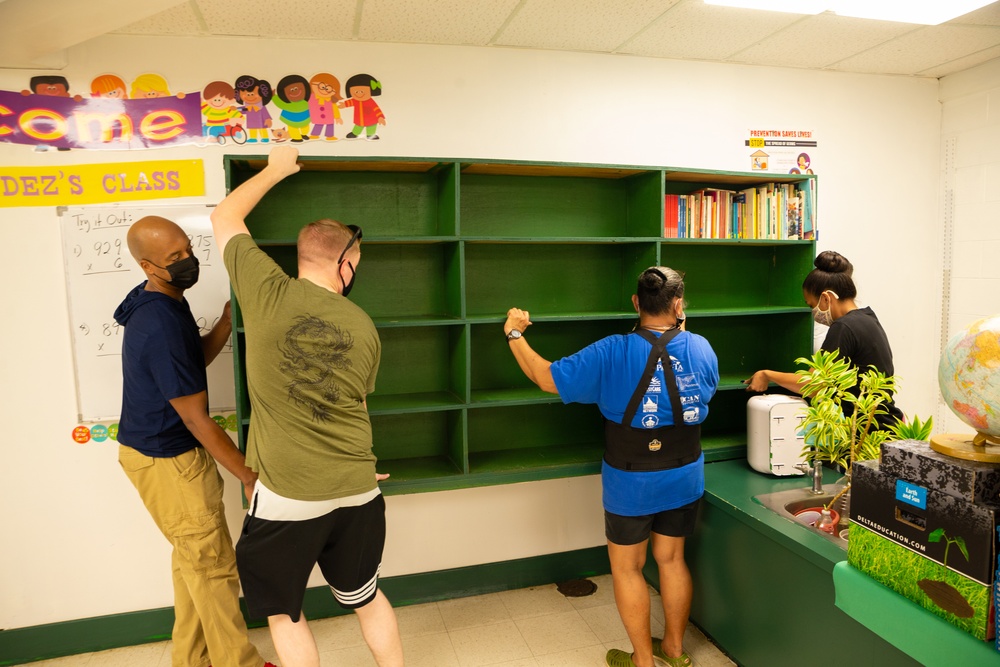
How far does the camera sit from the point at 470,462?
2941mm

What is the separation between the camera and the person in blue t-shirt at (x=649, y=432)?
240cm

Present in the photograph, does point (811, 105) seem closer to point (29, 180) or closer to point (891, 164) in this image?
point (891, 164)

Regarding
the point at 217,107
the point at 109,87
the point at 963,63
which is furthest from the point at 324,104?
the point at 963,63

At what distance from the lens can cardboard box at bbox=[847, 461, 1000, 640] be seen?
3.95ft

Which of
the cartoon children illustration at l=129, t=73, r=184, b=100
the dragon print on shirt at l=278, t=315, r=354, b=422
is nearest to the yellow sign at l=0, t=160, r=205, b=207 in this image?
the cartoon children illustration at l=129, t=73, r=184, b=100

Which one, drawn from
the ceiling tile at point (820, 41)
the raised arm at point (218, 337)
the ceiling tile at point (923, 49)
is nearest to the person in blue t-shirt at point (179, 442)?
the raised arm at point (218, 337)

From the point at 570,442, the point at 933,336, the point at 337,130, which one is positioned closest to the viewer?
the point at 337,130

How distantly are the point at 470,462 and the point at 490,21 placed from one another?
2.02 metres

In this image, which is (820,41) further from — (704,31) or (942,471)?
(942,471)

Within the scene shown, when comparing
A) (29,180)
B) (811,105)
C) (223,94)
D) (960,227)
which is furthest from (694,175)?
(29,180)

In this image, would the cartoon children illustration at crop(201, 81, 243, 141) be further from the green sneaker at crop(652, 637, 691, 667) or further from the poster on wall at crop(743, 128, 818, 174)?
the green sneaker at crop(652, 637, 691, 667)

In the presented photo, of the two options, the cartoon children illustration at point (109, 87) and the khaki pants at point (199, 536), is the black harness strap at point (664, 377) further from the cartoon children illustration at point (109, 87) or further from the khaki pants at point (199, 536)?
the cartoon children illustration at point (109, 87)

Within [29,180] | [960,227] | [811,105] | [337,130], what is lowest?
[960,227]

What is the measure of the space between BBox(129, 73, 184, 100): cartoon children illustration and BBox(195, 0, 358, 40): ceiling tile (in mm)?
321
